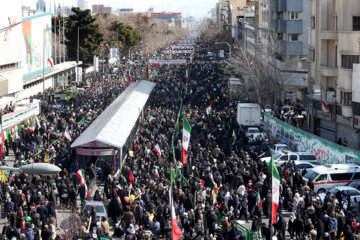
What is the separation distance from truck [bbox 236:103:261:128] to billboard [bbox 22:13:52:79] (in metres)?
27.7

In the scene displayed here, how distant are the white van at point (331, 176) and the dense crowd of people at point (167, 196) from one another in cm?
100

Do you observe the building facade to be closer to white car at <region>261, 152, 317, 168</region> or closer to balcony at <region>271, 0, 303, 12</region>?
balcony at <region>271, 0, 303, 12</region>

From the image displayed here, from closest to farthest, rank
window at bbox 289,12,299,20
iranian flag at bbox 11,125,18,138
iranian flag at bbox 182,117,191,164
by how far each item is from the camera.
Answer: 1. iranian flag at bbox 182,117,191,164
2. iranian flag at bbox 11,125,18,138
3. window at bbox 289,12,299,20

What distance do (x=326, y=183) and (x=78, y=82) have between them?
51.0 meters

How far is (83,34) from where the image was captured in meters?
90.0

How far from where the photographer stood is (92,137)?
92.2ft

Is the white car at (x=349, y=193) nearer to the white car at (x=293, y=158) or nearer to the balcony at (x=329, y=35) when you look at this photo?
the white car at (x=293, y=158)

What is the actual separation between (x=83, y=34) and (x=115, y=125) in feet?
199

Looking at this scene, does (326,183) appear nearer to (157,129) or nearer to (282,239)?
(282,239)

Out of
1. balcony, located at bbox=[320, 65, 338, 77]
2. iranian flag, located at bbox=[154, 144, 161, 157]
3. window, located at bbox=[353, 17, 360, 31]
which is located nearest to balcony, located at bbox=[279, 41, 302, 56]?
balcony, located at bbox=[320, 65, 338, 77]

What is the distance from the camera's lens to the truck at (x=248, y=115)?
42.5m

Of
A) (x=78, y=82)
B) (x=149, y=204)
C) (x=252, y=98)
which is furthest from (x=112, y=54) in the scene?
(x=149, y=204)

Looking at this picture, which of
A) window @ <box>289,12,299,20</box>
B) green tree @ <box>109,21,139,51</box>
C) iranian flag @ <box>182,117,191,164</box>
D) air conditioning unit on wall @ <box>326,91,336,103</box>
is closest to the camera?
iranian flag @ <box>182,117,191,164</box>

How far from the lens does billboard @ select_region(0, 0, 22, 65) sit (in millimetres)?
52406
